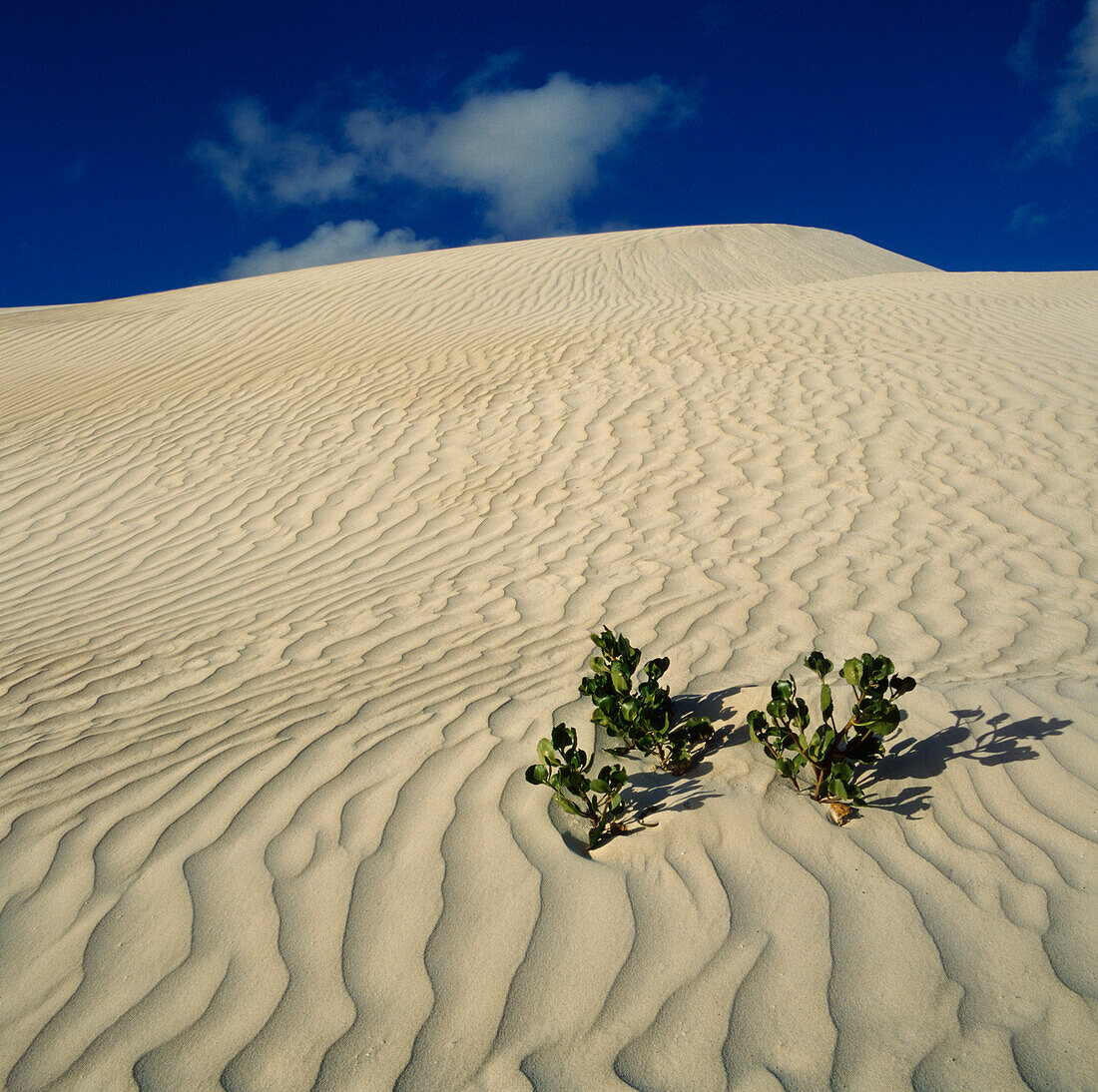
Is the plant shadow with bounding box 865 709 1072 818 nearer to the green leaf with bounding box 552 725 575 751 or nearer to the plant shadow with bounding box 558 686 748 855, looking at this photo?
the plant shadow with bounding box 558 686 748 855

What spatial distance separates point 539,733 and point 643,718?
47 centimetres

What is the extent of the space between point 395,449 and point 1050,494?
5055 mm

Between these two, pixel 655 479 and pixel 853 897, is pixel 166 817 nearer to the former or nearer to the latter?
pixel 853 897

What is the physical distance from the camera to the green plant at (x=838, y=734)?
2174 millimetres

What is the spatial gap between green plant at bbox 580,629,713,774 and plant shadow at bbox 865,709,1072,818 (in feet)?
1.80

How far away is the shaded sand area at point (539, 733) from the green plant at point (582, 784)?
0.33ft

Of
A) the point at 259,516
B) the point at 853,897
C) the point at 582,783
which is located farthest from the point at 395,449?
the point at 853,897

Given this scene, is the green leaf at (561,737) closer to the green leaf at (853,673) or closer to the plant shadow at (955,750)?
the green leaf at (853,673)

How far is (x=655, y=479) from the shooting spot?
581cm

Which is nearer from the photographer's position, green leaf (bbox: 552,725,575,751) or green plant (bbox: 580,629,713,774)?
green leaf (bbox: 552,725,575,751)

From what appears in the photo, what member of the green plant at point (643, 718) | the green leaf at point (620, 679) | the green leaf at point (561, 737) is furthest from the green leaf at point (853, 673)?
the green leaf at point (561, 737)

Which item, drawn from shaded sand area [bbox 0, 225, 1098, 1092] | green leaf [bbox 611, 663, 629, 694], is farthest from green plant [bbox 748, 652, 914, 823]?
green leaf [bbox 611, 663, 629, 694]

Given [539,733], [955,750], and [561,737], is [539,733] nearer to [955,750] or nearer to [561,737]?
[561,737]

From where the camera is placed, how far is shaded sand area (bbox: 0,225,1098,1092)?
1646 mm
